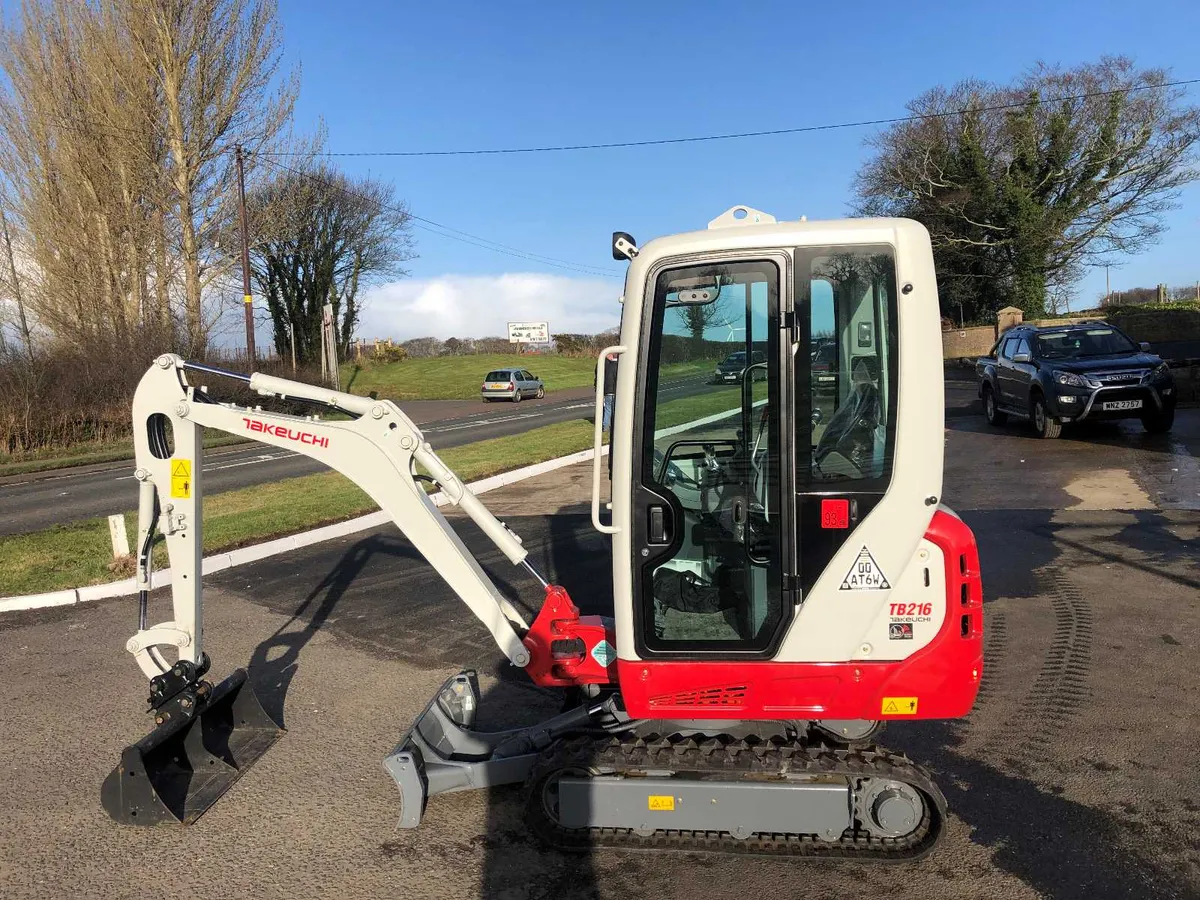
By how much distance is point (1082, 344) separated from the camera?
49.6ft

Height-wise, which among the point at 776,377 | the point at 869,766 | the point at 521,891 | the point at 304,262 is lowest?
the point at 521,891

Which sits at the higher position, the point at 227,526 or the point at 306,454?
the point at 306,454

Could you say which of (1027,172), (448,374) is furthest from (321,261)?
(1027,172)

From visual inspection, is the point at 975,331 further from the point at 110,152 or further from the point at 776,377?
the point at 776,377

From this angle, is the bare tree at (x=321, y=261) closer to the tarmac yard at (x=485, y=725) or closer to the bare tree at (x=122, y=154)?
the bare tree at (x=122, y=154)

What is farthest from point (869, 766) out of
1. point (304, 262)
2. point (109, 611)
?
point (304, 262)

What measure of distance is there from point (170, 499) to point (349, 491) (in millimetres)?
8943

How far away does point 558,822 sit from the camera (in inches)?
138

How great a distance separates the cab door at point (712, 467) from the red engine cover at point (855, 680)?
0.32 feet

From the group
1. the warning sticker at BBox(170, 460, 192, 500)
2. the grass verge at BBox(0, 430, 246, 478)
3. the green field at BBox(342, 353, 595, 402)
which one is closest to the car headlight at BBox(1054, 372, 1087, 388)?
the warning sticker at BBox(170, 460, 192, 500)

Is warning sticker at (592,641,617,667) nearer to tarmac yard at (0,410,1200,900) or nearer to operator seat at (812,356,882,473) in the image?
tarmac yard at (0,410,1200,900)

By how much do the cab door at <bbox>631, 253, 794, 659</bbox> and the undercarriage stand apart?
45 cm

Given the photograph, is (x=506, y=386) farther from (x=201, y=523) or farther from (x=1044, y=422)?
(x=201, y=523)

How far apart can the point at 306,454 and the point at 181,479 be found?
2.64 feet
